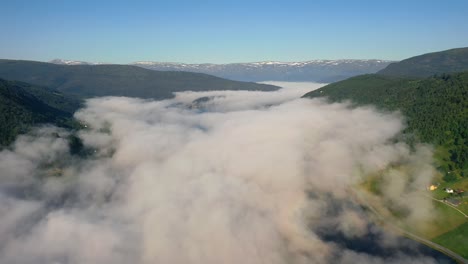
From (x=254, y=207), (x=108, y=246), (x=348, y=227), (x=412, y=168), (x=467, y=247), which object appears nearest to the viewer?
(x=467, y=247)

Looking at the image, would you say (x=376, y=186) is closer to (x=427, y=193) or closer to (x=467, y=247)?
(x=427, y=193)

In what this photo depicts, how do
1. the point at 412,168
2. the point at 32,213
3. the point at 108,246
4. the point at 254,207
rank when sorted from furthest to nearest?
the point at 412,168 < the point at 254,207 < the point at 32,213 < the point at 108,246

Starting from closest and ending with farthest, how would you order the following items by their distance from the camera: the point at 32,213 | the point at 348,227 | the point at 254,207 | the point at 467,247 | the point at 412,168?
1. the point at 467,247
2. the point at 348,227
3. the point at 32,213
4. the point at 254,207
5. the point at 412,168

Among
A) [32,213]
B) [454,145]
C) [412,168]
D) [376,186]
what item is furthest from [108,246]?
[454,145]

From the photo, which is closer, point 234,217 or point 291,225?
point 291,225

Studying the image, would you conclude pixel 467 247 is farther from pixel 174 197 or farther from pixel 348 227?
pixel 174 197

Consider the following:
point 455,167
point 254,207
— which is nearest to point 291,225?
point 254,207

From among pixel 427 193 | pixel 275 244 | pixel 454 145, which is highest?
pixel 454 145

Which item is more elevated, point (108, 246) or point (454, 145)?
point (454, 145)

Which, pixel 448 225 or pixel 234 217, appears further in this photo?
pixel 234 217
